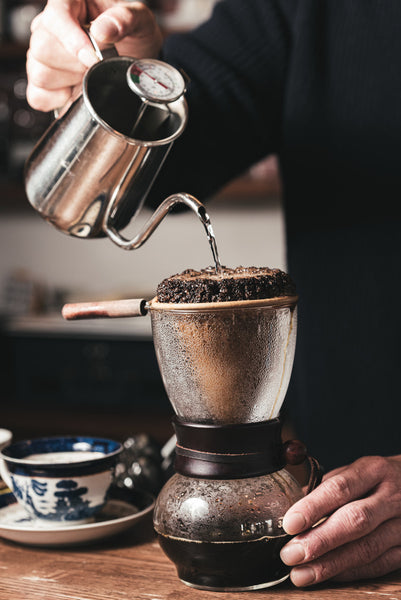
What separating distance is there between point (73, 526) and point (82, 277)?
2.57 meters

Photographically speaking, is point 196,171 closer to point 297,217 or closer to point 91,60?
point 297,217

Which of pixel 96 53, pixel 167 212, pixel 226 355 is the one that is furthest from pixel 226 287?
pixel 96 53

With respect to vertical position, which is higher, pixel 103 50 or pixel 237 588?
pixel 103 50

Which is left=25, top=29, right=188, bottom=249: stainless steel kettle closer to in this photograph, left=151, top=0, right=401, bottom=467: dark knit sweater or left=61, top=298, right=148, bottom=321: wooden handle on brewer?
left=61, top=298, right=148, bottom=321: wooden handle on brewer

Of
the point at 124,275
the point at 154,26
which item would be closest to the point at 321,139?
the point at 154,26

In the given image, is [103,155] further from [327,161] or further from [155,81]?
[327,161]

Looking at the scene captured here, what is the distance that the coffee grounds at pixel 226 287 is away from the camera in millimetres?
734

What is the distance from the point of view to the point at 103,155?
950 mm

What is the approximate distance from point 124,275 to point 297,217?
1.93m

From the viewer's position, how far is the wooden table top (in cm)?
74

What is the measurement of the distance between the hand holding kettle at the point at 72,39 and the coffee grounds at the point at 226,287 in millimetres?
370

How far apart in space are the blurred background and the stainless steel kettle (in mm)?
1681

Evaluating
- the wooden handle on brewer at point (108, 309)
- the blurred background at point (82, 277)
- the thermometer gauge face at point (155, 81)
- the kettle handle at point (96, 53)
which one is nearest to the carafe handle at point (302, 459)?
the wooden handle on brewer at point (108, 309)

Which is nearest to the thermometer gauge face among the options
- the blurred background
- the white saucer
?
the white saucer
